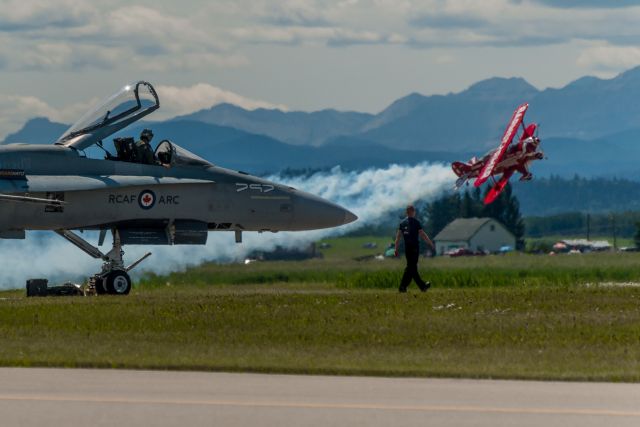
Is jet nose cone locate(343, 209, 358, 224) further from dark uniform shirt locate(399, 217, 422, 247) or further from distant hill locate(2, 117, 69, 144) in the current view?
distant hill locate(2, 117, 69, 144)

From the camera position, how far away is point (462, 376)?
1842cm

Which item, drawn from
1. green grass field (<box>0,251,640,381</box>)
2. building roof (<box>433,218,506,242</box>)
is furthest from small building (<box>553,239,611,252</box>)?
green grass field (<box>0,251,640,381</box>)

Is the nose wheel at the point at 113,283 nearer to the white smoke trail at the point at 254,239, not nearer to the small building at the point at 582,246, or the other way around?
the white smoke trail at the point at 254,239

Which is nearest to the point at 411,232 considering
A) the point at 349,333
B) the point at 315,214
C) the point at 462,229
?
the point at 315,214

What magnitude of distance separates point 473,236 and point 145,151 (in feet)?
169

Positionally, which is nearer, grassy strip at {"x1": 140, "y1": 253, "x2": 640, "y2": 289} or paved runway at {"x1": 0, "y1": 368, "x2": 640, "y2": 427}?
paved runway at {"x1": 0, "y1": 368, "x2": 640, "y2": 427}

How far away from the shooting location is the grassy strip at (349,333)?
19.5 m

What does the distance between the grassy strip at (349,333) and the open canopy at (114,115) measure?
15.6 feet

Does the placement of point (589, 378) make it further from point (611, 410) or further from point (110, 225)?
point (110, 225)

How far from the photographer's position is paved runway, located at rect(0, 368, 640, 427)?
1495 cm

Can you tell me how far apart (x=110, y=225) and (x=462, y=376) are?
14975 millimetres

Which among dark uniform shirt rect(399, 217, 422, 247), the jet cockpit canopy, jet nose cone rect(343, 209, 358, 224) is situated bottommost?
dark uniform shirt rect(399, 217, 422, 247)

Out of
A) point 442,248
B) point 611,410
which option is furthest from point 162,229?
point 442,248

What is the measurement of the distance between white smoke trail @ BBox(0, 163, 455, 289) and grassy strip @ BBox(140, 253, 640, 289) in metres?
0.50
